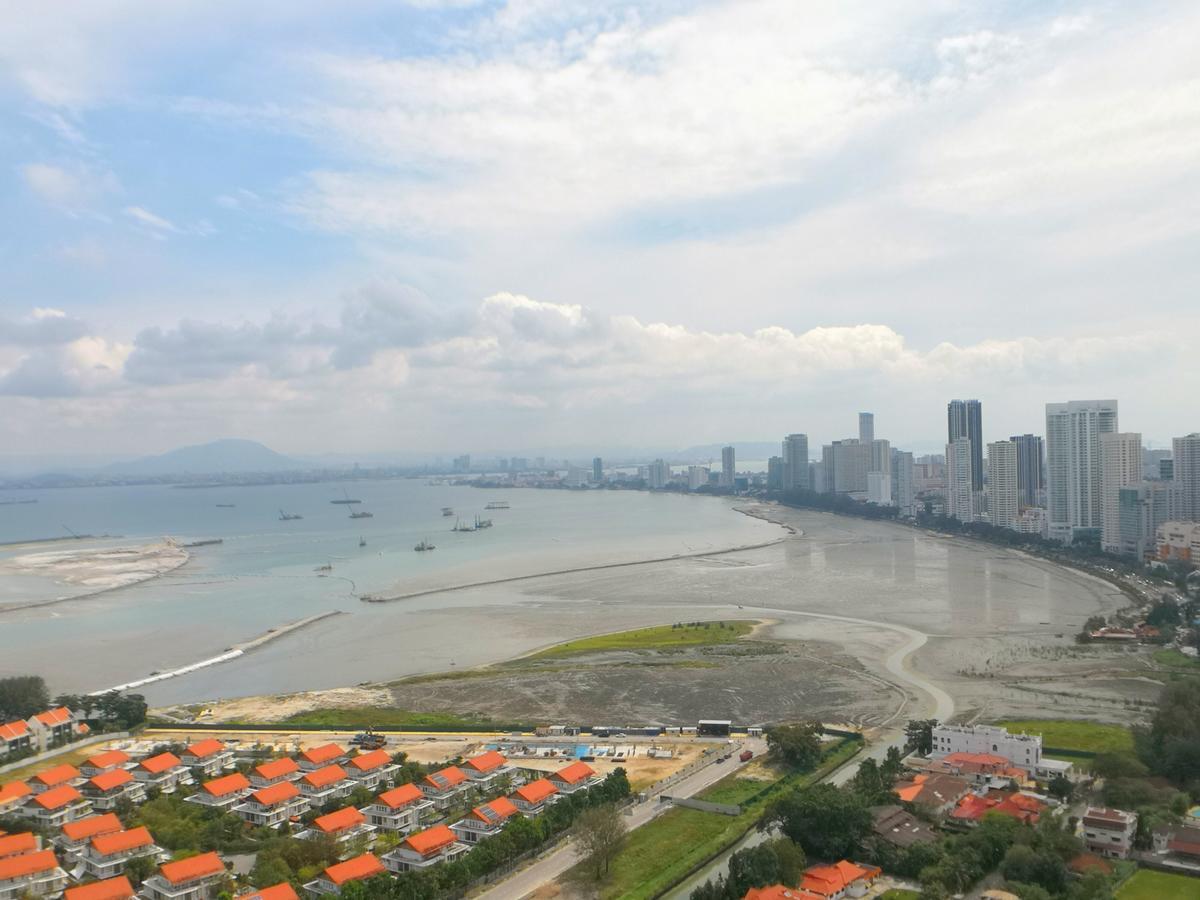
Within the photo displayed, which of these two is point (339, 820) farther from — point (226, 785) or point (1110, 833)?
point (1110, 833)

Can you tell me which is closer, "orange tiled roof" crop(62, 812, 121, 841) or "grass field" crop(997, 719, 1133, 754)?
"orange tiled roof" crop(62, 812, 121, 841)

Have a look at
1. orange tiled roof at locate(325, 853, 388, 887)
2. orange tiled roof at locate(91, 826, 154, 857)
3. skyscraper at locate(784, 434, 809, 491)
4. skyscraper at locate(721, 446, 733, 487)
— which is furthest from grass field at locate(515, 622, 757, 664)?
skyscraper at locate(721, 446, 733, 487)

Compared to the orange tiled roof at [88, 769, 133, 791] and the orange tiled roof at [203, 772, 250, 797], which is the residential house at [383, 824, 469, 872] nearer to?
the orange tiled roof at [203, 772, 250, 797]

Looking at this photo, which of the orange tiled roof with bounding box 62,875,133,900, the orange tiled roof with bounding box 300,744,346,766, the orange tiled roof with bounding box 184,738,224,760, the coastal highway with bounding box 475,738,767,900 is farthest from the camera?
the orange tiled roof with bounding box 184,738,224,760

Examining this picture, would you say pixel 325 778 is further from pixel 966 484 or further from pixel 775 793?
pixel 966 484

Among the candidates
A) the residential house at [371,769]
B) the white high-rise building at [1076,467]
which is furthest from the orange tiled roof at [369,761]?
the white high-rise building at [1076,467]

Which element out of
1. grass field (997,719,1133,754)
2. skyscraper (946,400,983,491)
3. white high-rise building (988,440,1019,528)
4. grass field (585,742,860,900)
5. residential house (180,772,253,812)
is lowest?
grass field (585,742,860,900)
